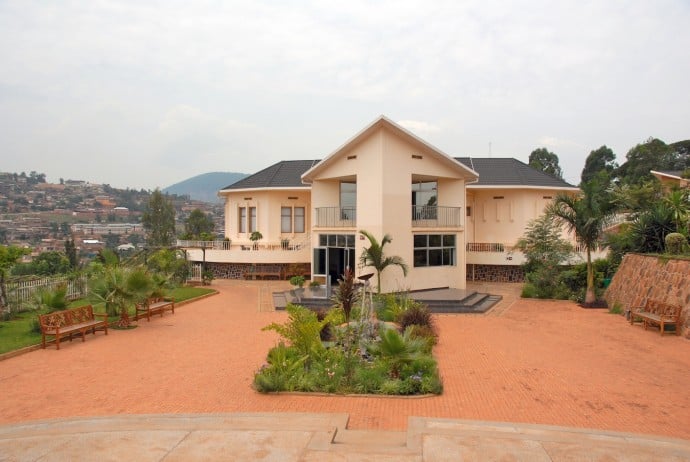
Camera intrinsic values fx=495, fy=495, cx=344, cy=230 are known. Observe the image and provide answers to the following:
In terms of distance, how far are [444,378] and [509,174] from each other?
20.8 m

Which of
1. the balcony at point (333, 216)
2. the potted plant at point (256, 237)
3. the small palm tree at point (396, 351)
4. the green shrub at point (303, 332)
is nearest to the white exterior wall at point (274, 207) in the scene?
the potted plant at point (256, 237)

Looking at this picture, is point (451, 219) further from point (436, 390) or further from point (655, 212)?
point (436, 390)

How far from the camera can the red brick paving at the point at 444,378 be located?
7.41m

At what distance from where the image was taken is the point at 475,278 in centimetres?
2656

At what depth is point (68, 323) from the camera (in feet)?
40.5

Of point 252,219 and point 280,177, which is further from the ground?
point 280,177

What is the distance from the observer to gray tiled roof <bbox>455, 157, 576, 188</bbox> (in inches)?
1065

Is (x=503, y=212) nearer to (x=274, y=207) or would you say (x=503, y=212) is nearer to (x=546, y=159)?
(x=274, y=207)

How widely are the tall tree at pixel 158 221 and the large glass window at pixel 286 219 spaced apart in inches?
694

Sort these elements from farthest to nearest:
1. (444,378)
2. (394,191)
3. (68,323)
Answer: (394,191) → (68,323) → (444,378)

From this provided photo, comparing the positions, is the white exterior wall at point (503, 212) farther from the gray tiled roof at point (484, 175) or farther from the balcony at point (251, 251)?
the balcony at point (251, 251)

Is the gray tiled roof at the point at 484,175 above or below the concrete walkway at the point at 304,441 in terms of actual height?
above

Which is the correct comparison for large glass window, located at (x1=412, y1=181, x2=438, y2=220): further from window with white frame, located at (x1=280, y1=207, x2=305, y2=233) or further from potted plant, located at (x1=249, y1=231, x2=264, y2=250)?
potted plant, located at (x1=249, y1=231, x2=264, y2=250)

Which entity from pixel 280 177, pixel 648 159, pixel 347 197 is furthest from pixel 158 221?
pixel 648 159
